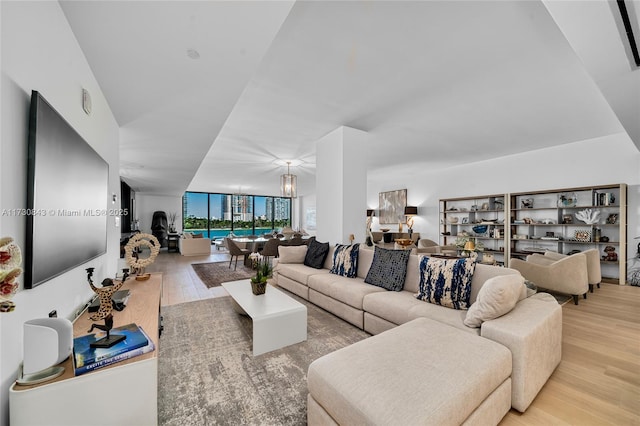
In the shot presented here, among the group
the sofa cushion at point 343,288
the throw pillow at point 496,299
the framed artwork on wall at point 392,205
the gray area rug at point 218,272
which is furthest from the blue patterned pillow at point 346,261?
the framed artwork on wall at point 392,205

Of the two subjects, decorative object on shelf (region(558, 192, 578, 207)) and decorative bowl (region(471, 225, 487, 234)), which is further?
decorative bowl (region(471, 225, 487, 234))

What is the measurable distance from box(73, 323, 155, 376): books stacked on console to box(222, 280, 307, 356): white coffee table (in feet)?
3.46

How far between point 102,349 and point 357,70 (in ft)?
9.15

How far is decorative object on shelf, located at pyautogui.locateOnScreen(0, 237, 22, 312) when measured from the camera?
66cm

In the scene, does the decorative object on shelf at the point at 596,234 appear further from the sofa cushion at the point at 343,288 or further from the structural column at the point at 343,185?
the sofa cushion at the point at 343,288

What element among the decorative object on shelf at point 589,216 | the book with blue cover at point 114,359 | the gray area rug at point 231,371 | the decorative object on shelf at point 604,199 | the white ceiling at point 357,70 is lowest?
the gray area rug at point 231,371

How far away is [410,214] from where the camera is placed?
791cm

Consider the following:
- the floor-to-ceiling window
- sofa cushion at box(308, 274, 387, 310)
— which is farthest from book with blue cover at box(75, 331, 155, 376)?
the floor-to-ceiling window

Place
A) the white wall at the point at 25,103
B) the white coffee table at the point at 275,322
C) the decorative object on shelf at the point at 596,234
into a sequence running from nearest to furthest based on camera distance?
the white wall at the point at 25,103 → the white coffee table at the point at 275,322 → the decorative object on shelf at the point at 596,234

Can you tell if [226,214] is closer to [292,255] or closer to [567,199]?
[292,255]

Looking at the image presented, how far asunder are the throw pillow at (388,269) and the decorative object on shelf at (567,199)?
175 inches

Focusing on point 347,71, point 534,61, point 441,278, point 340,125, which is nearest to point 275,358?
point 441,278

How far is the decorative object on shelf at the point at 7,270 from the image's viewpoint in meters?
0.66

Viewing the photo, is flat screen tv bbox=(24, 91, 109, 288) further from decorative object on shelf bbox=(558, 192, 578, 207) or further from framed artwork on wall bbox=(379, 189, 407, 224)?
framed artwork on wall bbox=(379, 189, 407, 224)
